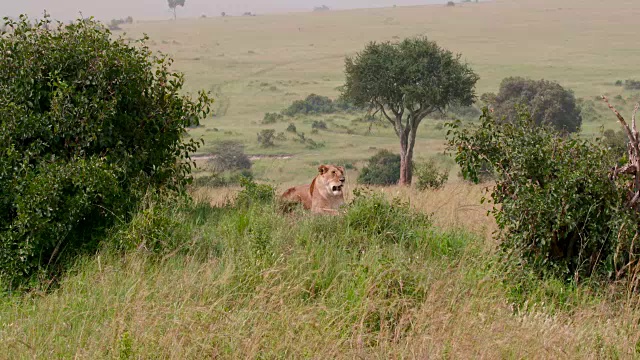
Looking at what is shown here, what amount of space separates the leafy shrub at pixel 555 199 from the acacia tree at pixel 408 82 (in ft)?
66.1

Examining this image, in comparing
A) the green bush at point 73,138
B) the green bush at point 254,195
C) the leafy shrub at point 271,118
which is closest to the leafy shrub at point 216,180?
the green bush at point 254,195

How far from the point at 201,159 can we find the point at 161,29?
9173cm

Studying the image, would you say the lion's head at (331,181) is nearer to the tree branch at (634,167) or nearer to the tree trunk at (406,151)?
the tree branch at (634,167)

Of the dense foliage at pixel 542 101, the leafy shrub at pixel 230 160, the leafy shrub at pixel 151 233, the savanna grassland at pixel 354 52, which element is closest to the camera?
the leafy shrub at pixel 151 233

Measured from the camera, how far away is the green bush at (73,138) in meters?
7.25

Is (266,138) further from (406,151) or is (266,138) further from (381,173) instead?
(406,151)

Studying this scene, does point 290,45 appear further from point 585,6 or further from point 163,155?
point 163,155

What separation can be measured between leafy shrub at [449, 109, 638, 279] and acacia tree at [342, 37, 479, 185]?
20133mm

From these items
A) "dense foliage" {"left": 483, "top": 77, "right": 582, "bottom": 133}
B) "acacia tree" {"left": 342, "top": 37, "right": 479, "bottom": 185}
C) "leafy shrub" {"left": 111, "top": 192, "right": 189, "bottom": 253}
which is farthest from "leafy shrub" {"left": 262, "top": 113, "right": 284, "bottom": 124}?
"leafy shrub" {"left": 111, "top": 192, "right": 189, "bottom": 253}

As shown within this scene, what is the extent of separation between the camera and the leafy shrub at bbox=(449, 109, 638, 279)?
21.7 feet

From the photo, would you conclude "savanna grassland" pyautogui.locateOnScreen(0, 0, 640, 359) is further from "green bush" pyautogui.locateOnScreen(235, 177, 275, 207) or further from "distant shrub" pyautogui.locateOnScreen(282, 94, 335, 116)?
"distant shrub" pyautogui.locateOnScreen(282, 94, 335, 116)

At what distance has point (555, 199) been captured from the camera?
21.9ft

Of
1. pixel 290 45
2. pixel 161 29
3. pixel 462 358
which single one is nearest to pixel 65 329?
pixel 462 358

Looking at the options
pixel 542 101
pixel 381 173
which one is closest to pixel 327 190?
pixel 381 173
